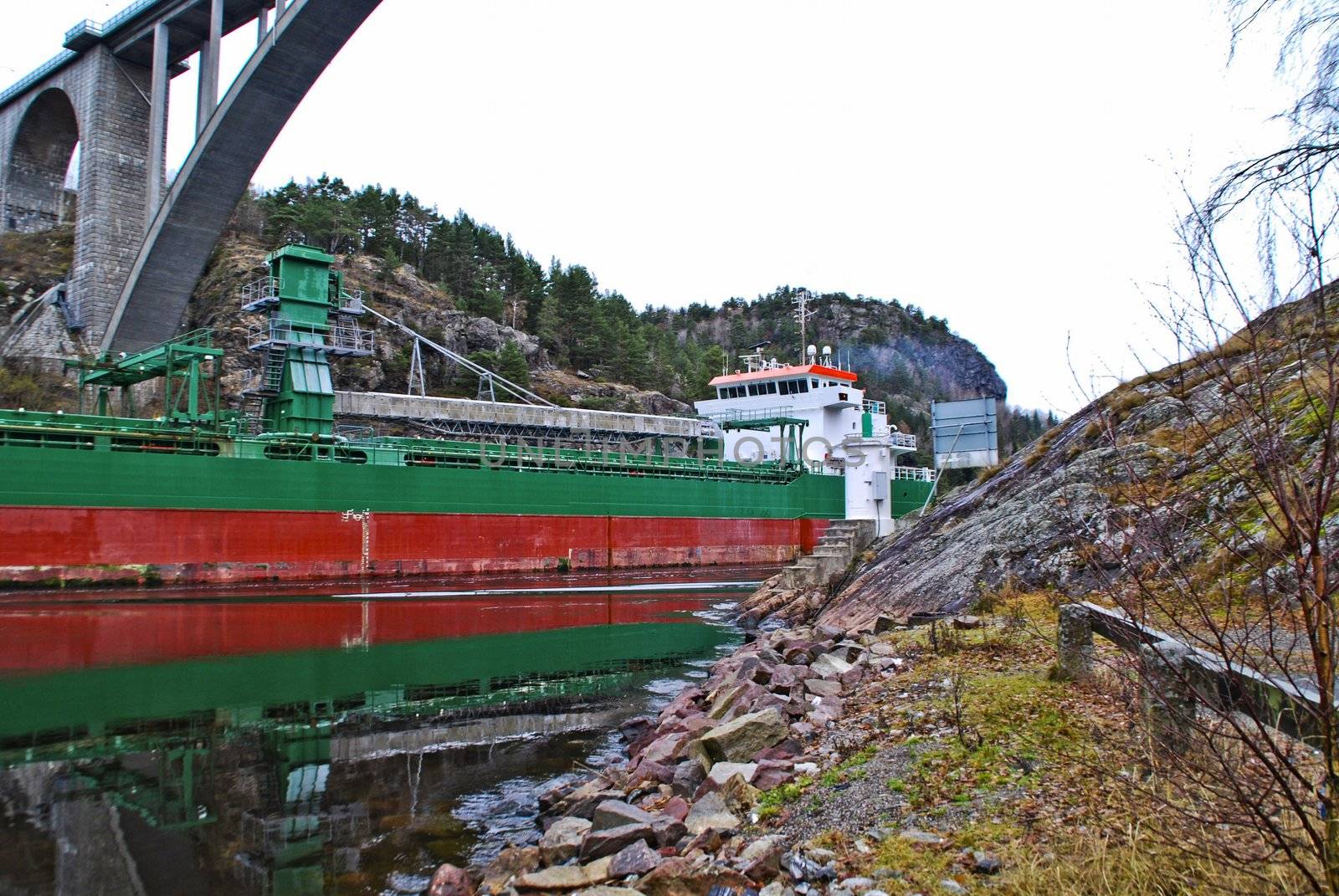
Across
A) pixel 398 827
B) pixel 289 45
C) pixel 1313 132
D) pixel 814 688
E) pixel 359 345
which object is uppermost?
pixel 289 45

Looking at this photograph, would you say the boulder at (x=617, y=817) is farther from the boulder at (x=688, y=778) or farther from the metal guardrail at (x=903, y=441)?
the metal guardrail at (x=903, y=441)

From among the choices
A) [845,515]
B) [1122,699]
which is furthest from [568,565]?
[1122,699]

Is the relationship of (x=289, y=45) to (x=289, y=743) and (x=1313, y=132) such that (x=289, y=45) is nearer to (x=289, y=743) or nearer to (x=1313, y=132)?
(x=289, y=743)

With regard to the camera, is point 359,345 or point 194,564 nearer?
point 194,564

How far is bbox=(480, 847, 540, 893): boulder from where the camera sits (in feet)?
14.6

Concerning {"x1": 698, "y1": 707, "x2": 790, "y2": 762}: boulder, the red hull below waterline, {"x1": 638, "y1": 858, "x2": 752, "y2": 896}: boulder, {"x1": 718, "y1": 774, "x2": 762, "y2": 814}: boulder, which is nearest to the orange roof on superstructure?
the red hull below waterline

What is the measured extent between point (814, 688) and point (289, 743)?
4.91 metres

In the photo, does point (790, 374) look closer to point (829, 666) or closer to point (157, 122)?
point (157, 122)

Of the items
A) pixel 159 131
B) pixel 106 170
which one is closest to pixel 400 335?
pixel 106 170

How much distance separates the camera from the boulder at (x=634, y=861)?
3.91 m

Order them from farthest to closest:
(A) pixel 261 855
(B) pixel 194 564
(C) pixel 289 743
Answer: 1. (B) pixel 194 564
2. (C) pixel 289 743
3. (A) pixel 261 855

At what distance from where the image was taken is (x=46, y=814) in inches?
231

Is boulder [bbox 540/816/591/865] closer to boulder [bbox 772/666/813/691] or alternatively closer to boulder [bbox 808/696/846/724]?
boulder [bbox 808/696/846/724]

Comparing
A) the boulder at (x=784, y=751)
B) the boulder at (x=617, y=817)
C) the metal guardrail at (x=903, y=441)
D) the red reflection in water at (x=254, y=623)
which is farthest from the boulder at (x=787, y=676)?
the metal guardrail at (x=903, y=441)
